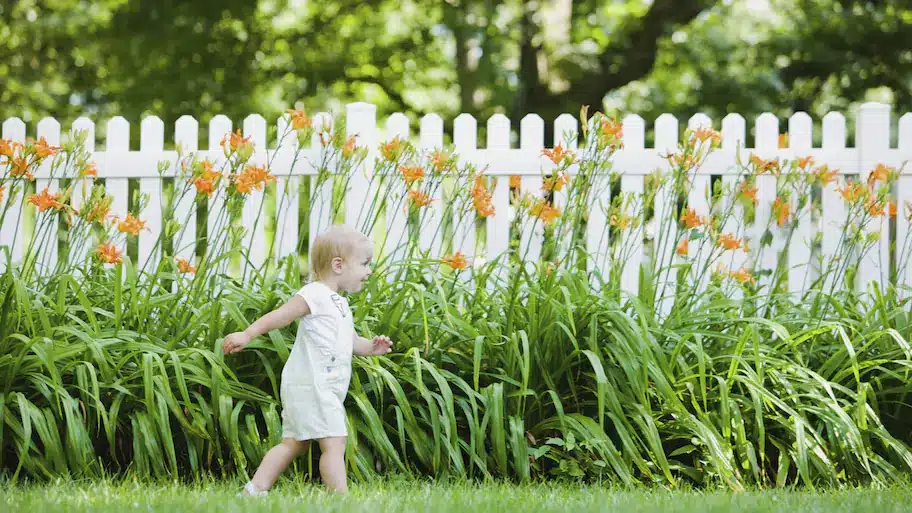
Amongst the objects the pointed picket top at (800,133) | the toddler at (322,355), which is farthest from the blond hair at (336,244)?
the pointed picket top at (800,133)

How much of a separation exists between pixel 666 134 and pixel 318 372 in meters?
2.61

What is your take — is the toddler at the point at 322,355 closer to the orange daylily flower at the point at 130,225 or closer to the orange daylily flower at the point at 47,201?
the orange daylily flower at the point at 130,225

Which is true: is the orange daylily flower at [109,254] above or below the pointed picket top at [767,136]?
below

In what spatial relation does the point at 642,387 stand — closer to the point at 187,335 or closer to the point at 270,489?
the point at 270,489

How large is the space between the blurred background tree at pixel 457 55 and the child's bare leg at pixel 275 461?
271 inches

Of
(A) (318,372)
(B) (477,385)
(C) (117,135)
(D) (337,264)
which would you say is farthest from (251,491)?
(C) (117,135)

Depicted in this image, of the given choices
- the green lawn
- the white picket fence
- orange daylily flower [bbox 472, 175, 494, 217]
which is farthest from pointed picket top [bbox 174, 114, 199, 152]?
the green lawn

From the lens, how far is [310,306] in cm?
304

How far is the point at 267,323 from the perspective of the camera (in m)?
2.96

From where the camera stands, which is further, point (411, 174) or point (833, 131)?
point (833, 131)

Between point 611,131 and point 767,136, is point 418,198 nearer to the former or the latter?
point 611,131

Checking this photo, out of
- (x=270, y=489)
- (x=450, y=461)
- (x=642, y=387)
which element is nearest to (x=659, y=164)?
(x=642, y=387)

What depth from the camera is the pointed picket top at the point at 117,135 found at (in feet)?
16.4

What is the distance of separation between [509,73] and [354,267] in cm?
710
